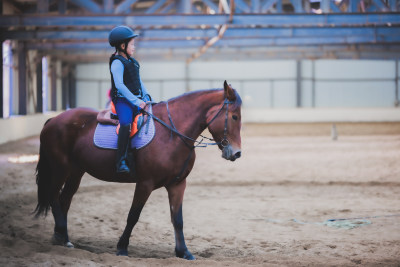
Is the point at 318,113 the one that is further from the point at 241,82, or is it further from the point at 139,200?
the point at 139,200

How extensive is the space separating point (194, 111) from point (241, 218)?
2.54 metres

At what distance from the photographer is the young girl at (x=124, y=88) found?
507cm

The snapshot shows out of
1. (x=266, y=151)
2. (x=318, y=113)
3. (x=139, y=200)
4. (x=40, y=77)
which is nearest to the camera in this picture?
(x=139, y=200)

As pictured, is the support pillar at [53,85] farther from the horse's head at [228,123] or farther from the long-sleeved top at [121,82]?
the horse's head at [228,123]

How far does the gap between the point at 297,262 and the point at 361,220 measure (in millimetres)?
2593

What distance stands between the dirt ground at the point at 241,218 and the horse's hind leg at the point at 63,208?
18cm

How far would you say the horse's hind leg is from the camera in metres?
5.63

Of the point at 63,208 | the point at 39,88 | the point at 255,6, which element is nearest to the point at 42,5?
the point at 255,6

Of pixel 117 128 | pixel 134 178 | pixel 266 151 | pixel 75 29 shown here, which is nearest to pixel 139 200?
pixel 134 178

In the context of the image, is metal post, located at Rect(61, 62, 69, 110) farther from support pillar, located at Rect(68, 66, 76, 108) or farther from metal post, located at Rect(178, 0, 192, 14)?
metal post, located at Rect(178, 0, 192, 14)

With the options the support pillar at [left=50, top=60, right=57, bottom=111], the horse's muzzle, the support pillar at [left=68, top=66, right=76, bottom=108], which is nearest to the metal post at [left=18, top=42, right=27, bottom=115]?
the support pillar at [left=50, top=60, right=57, bottom=111]

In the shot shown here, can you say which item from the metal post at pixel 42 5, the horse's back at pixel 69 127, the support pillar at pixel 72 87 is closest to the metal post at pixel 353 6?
the metal post at pixel 42 5

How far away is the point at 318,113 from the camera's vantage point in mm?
29969

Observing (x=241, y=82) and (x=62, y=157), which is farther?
(x=241, y=82)
